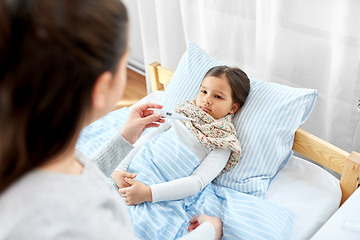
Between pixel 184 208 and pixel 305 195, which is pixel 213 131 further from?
pixel 305 195

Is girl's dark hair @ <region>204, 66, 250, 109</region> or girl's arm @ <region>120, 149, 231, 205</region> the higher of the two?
girl's dark hair @ <region>204, 66, 250, 109</region>

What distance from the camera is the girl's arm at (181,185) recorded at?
41.0 inches

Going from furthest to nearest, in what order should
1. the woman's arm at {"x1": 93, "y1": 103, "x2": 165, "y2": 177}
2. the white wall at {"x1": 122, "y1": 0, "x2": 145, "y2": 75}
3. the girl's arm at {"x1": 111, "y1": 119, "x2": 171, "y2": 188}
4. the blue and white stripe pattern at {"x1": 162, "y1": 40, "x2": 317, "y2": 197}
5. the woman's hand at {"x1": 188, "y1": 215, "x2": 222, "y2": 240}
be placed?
the white wall at {"x1": 122, "y1": 0, "x2": 145, "y2": 75} < the blue and white stripe pattern at {"x1": 162, "y1": 40, "x2": 317, "y2": 197} < the girl's arm at {"x1": 111, "y1": 119, "x2": 171, "y2": 188} < the woman's hand at {"x1": 188, "y1": 215, "x2": 222, "y2": 240} < the woman's arm at {"x1": 93, "y1": 103, "x2": 165, "y2": 177}

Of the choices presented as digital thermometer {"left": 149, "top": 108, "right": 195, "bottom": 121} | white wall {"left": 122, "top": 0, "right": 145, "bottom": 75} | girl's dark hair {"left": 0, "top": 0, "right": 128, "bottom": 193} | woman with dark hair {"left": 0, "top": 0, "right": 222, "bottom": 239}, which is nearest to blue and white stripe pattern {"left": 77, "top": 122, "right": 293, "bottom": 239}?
digital thermometer {"left": 149, "top": 108, "right": 195, "bottom": 121}

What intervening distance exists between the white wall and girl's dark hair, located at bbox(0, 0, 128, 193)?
2.09 metres

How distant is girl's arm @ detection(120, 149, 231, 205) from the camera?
3.42 ft

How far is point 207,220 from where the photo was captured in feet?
3.28

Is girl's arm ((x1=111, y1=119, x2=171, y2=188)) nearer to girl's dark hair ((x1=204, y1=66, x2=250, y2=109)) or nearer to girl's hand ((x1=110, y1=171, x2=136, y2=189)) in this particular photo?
girl's hand ((x1=110, y1=171, x2=136, y2=189))

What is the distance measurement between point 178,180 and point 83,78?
0.75m

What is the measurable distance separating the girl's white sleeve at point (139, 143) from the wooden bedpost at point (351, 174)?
0.68m

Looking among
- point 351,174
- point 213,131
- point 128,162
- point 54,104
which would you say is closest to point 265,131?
point 213,131

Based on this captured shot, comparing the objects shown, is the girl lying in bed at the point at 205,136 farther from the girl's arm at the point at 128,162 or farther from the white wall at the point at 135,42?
the white wall at the point at 135,42

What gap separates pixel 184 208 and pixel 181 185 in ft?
0.27

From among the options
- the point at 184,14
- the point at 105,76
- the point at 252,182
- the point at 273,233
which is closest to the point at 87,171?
the point at 105,76
